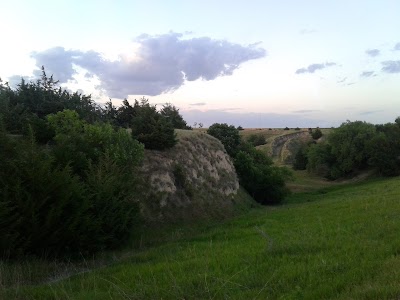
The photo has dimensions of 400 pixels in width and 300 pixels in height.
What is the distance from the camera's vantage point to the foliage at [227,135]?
137 ft

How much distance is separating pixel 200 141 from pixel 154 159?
7.90m

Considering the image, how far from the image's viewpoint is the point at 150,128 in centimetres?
2725

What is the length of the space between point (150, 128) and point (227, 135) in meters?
16.3

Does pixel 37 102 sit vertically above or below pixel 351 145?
above

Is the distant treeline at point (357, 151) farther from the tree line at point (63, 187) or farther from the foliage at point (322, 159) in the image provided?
the tree line at point (63, 187)

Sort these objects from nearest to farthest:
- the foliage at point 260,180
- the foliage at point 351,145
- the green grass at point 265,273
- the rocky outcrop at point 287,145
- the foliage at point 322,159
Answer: the green grass at point 265,273
the foliage at point 260,180
the foliage at point 351,145
the foliage at point 322,159
the rocky outcrop at point 287,145

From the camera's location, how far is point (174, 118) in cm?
4266

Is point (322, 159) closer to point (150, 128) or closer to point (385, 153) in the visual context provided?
point (385, 153)

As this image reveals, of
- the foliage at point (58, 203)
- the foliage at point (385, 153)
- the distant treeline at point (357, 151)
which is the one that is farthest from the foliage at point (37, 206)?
the distant treeline at point (357, 151)

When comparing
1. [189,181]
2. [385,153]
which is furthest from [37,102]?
[385,153]

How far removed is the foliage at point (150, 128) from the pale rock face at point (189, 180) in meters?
0.77

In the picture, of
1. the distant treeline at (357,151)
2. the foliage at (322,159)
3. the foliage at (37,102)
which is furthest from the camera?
the foliage at (322,159)

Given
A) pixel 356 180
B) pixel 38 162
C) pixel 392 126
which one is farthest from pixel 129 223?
pixel 392 126

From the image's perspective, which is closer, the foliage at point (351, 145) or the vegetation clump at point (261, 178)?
the vegetation clump at point (261, 178)
